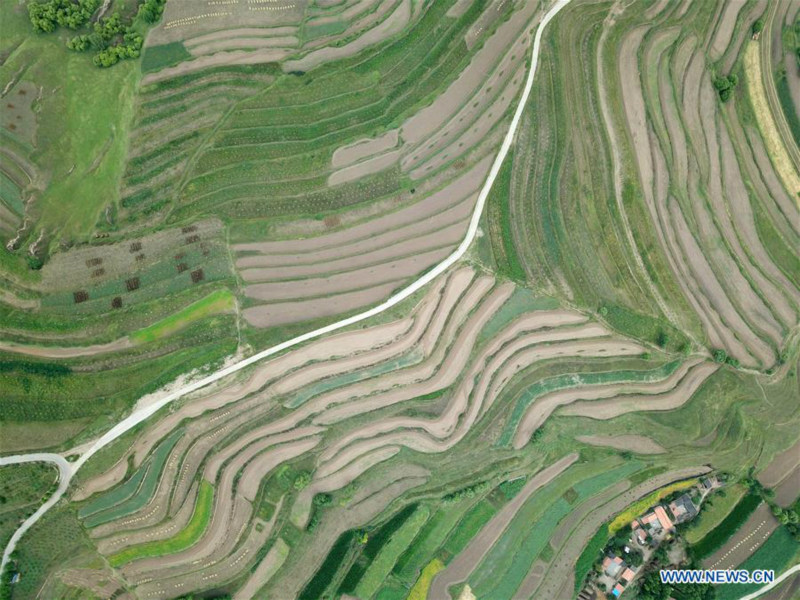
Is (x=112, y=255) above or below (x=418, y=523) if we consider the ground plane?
above

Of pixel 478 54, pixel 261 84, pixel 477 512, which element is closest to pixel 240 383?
pixel 477 512

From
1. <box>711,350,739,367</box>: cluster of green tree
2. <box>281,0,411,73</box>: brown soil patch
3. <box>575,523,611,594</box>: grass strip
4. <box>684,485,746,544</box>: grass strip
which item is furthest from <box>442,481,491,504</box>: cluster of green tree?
<box>281,0,411,73</box>: brown soil patch

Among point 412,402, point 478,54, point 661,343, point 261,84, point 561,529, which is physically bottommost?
point 561,529

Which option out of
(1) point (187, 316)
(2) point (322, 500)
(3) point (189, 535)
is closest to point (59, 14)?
(1) point (187, 316)

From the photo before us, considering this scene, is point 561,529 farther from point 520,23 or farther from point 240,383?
point 520,23

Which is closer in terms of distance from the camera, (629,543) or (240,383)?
(240,383)

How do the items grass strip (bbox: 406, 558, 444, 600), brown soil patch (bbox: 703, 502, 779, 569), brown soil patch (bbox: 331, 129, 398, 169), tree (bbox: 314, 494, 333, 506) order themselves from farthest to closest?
brown soil patch (bbox: 703, 502, 779, 569) < brown soil patch (bbox: 331, 129, 398, 169) < grass strip (bbox: 406, 558, 444, 600) < tree (bbox: 314, 494, 333, 506)

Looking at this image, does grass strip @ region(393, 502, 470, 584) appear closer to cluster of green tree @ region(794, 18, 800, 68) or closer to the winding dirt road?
the winding dirt road
